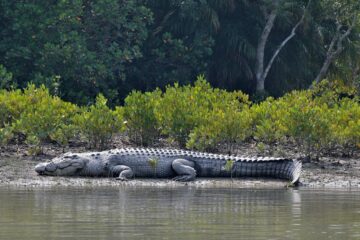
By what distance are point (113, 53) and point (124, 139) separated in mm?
5418

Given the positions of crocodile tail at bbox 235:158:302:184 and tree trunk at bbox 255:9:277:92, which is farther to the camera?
tree trunk at bbox 255:9:277:92

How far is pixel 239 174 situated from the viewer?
1535 cm

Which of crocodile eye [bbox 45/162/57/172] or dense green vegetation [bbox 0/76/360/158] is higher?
dense green vegetation [bbox 0/76/360/158]

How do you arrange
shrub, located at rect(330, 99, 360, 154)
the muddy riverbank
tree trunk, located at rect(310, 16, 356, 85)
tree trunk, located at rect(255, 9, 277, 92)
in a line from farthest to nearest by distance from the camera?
tree trunk, located at rect(310, 16, 356, 85), tree trunk, located at rect(255, 9, 277, 92), shrub, located at rect(330, 99, 360, 154), the muddy riverbank

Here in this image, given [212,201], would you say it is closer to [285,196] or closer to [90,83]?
[285,196]

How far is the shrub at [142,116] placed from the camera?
662 inches

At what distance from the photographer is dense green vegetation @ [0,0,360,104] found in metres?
22.2

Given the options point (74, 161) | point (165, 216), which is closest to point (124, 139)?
point (74, 161)

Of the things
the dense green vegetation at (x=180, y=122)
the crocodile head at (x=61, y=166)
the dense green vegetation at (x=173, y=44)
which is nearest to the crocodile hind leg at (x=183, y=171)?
the dense green vegetation at (x=180, y=122)

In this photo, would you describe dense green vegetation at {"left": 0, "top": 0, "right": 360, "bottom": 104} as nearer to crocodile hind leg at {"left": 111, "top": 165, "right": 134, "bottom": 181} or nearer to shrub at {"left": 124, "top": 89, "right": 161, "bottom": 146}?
shrub at {"left": 124, "top": 89, "right": 161, "bottom": 146}

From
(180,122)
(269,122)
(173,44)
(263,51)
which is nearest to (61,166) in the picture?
(180,122)

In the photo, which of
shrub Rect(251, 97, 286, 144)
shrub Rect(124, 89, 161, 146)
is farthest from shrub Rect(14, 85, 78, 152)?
shrub Rect(251, 97, 286, 144)

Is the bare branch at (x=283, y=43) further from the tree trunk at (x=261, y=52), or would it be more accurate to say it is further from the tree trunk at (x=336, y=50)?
A: the tree trunk at (x=336, y=50)

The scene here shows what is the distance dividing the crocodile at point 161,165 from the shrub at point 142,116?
1440mm
